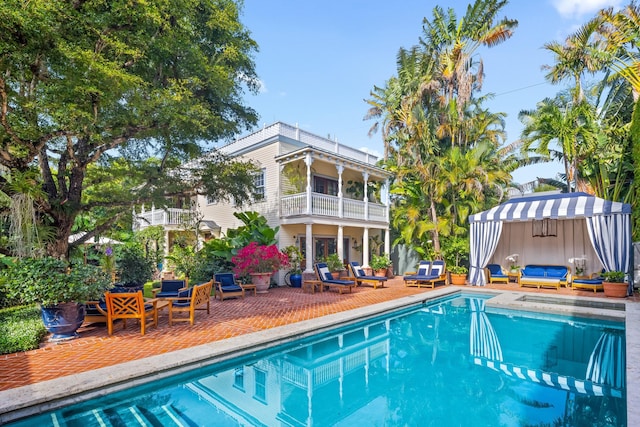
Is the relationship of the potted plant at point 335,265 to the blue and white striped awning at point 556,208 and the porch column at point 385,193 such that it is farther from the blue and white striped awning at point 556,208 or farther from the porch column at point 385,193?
the blue and white striped awning at point 556,208

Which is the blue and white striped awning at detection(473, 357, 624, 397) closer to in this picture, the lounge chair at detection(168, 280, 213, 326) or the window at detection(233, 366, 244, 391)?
the window at detection(233, 366, 244, 391)

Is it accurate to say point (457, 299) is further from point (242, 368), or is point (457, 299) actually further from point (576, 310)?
point (242, 368)

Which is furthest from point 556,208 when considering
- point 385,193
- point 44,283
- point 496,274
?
point 44,283

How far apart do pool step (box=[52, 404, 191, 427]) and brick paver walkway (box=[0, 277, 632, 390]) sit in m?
1.05

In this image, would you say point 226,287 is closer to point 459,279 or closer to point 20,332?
point 20,332

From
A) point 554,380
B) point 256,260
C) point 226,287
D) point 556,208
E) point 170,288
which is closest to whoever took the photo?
point 554,380

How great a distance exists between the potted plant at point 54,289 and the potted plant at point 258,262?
18.0 ft

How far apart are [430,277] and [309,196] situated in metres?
6.26

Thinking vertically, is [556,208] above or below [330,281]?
above

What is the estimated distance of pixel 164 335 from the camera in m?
6.90

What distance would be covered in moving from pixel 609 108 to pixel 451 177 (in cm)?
915

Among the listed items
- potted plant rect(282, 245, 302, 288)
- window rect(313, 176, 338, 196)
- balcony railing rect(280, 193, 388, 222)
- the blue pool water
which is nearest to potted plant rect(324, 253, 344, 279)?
potted plant rect(282, 245, 302, 288)

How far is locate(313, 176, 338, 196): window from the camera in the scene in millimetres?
17547

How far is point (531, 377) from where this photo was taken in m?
5.43
